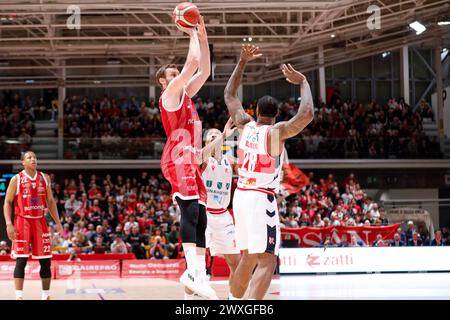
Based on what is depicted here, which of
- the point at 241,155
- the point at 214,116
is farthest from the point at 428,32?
the point at 241,155

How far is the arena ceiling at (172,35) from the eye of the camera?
20.7 m

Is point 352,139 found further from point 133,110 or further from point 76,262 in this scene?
point 76,262

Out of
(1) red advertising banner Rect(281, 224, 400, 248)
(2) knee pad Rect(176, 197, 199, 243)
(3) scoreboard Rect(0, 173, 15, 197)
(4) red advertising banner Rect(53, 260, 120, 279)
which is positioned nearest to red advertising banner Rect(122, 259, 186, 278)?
(4) red advertising banner Rect(53, 260, 120, 279)

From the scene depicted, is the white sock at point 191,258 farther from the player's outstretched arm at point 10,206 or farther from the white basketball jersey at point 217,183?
the player's outstretched arm at point 10,206

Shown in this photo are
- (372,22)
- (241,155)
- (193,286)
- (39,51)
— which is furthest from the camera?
(39,51)

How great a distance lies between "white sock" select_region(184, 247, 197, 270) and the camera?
6.35 m

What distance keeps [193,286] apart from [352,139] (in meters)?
21.2

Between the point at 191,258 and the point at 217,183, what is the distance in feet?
11.1

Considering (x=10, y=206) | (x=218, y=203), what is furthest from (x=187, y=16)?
(x=10, y=206)

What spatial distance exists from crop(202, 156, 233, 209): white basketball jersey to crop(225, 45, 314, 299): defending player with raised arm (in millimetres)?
2534

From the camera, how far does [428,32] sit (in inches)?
1037

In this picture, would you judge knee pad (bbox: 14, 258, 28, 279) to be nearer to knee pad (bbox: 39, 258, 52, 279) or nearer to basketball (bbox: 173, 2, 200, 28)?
knee pad (bbox: 39, 258, 52, 279)

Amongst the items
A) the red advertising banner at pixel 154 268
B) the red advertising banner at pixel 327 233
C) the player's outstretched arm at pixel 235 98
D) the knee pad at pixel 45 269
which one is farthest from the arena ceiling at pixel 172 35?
the player's outstretched arm at pixel 235 98

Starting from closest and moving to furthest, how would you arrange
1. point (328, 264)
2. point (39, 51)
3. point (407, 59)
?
1. point (328, 264)
2. point (39, 51)
3. point (407, 59)
